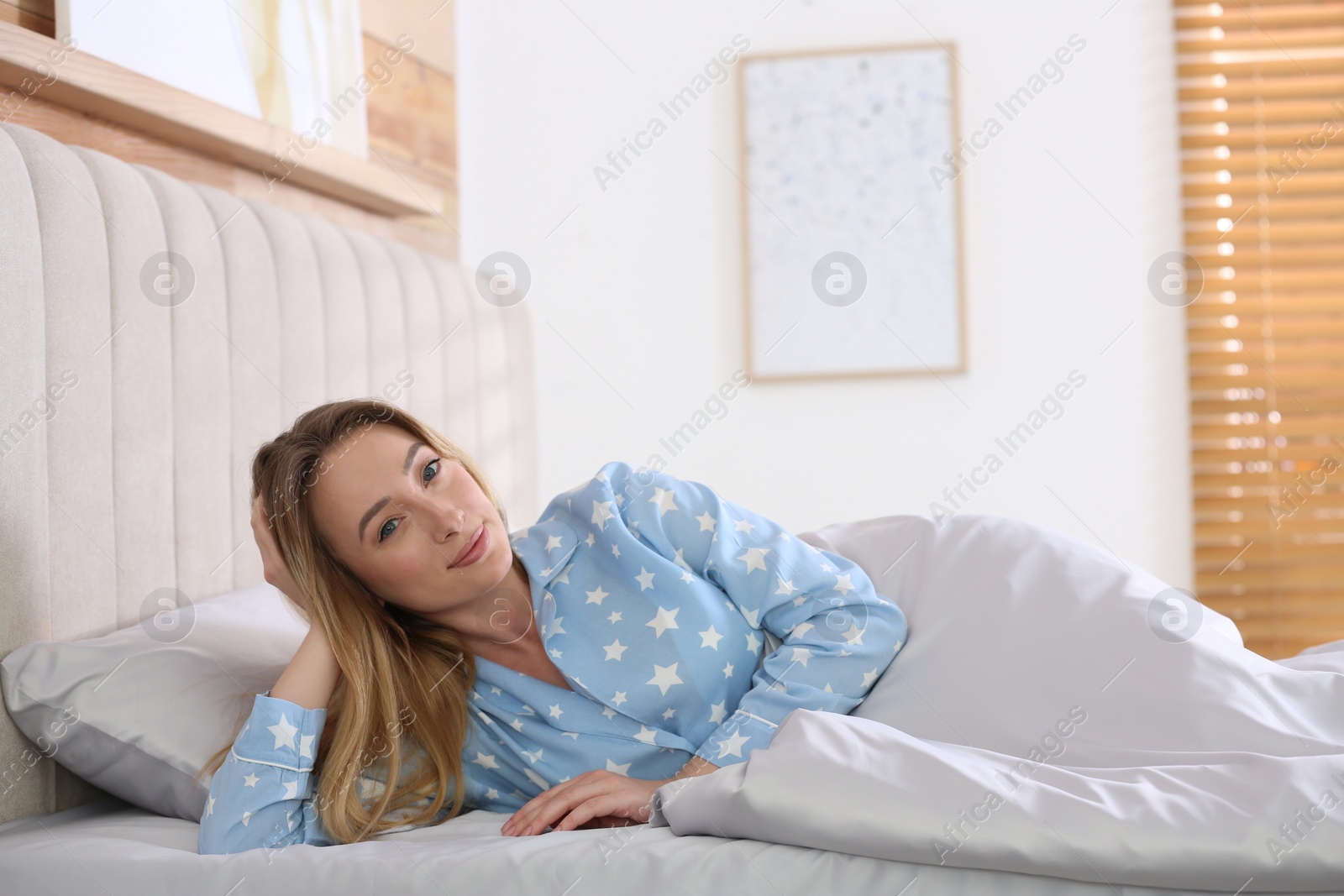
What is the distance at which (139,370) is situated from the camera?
1343 mm

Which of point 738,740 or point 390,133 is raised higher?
point 390,133

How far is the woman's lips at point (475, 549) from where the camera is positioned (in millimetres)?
1226

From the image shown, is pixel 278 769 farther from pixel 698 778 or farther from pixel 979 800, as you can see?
pixel 979 800

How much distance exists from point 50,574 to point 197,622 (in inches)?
6.5

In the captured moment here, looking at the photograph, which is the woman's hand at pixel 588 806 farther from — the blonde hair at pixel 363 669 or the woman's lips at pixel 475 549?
the woman's lips at pixel 475 549

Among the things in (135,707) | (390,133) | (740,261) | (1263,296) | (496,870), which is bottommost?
(496,870)

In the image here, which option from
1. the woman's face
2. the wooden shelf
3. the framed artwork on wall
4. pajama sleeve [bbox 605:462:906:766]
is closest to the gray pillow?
the woman's face

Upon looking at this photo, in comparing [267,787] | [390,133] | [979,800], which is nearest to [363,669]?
[267,787]

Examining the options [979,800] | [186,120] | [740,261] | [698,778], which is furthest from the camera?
[740,261]

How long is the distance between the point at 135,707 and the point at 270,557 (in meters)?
0.21

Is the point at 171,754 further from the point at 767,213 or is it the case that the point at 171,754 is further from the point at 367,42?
the point at 767,213

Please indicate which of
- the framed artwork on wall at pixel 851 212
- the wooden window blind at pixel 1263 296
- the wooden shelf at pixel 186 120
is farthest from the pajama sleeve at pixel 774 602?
the wooden window blind at pixel 1263 296

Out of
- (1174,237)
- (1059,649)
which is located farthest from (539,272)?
(1059,649)

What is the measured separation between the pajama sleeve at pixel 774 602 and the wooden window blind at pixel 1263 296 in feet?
5.64
